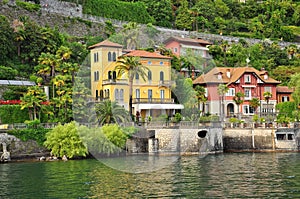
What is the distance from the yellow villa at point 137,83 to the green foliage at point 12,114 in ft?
34.0

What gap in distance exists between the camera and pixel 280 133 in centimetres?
5772

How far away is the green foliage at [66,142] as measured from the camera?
4916cm

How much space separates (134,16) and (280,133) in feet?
146

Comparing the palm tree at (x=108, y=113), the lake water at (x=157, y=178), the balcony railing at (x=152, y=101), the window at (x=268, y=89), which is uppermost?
the window at (x=268, y=89)

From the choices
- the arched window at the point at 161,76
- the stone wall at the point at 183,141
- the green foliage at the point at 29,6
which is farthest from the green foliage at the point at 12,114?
the green foliage at the point at 29,6

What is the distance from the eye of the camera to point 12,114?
5456 cm

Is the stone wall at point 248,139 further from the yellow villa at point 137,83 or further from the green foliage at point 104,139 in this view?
the green foliage at point 104,139

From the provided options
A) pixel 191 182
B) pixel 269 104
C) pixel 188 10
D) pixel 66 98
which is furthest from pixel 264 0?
pixel 191 182

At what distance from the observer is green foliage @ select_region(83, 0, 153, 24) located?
3563 inches

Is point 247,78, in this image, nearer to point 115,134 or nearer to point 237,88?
point 237,88

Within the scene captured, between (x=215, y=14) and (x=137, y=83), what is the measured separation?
1940 inches

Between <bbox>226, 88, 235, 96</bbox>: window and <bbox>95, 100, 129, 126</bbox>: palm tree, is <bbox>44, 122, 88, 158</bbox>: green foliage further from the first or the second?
<bbox>226, 88, 235, 96</bbox>: window

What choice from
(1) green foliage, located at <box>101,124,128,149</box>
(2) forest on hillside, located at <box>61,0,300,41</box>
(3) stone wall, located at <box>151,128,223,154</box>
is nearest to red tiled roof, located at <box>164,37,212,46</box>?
(2) forest on hillside, located at <box>61,0,300,41</box>

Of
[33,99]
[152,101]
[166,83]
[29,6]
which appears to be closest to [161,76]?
[166,83]
